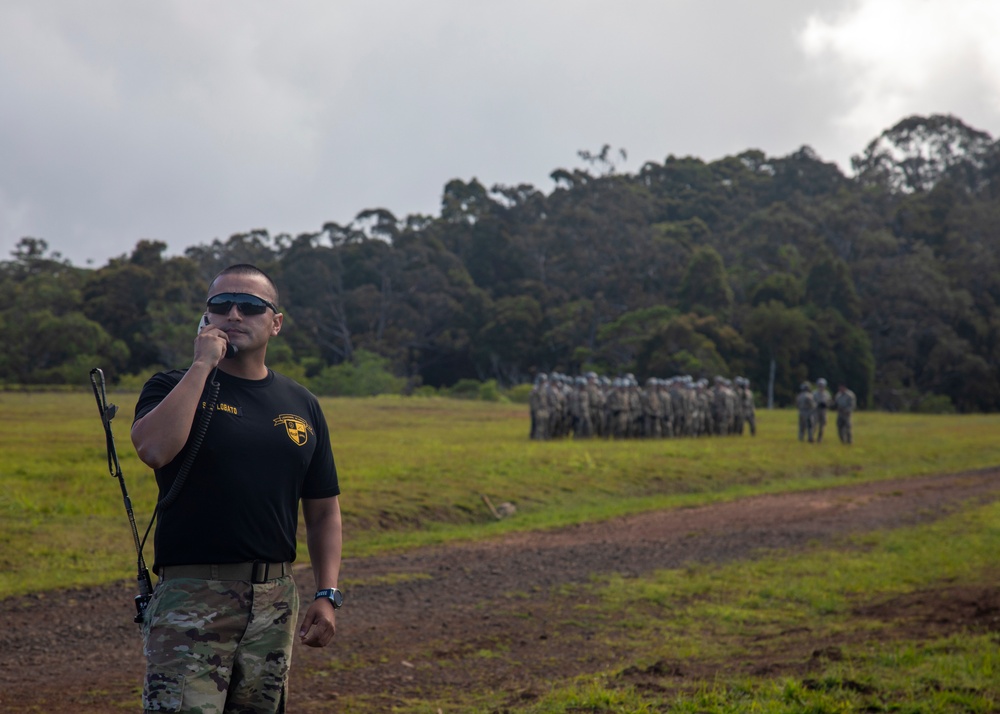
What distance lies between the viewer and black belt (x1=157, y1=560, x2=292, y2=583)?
11.4 feet

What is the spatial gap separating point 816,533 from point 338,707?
1001 centimetres

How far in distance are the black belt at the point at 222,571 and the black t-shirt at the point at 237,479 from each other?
0.02m

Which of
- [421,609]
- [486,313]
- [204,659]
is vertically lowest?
[421,609]

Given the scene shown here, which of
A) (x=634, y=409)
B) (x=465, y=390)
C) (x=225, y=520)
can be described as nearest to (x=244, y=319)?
(x=225, y=520)

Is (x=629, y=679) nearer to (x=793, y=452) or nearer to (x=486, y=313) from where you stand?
(x=793, y=452)

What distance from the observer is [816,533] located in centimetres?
1491

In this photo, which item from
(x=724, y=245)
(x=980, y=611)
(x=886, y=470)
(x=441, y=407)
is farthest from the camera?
(x=724, y=245)

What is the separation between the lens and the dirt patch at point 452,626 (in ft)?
22.8

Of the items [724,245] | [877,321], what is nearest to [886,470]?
[877,321]

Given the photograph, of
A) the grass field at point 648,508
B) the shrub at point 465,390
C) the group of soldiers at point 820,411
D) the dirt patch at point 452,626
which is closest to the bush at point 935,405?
the shrub at point 465,390

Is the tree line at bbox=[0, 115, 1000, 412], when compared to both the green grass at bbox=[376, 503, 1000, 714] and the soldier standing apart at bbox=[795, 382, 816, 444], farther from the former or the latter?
the green grass at bbox=[376, 503, 1000, 714]

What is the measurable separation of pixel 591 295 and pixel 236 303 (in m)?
67.2

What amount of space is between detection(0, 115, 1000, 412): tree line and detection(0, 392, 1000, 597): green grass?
1973 centimetres

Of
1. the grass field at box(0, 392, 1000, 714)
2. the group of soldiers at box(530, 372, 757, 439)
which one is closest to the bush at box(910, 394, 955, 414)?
the group of soldiers at box(530, 372, 757, 439)
